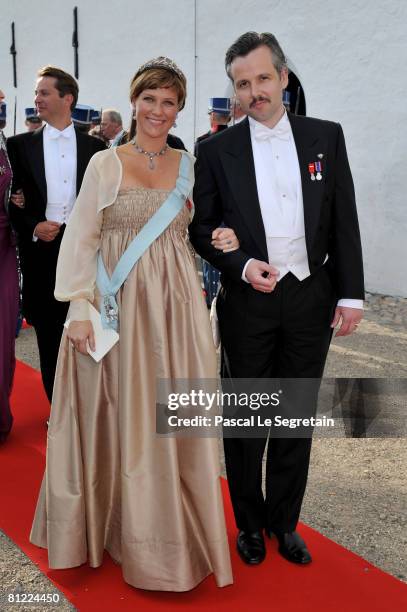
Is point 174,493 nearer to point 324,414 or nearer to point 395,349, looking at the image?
point 324,414

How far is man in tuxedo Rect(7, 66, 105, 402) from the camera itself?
3.79 meters

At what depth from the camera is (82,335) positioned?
237cm

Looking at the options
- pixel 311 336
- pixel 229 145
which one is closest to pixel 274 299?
pixel 311 336

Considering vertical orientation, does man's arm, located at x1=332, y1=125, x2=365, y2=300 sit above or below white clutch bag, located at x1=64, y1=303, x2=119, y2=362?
above

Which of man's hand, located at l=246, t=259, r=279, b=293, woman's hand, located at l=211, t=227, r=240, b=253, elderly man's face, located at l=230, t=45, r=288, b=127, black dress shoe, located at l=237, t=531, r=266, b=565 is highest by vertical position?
elderly man's face, located at l=230, t=45, r=288, b=127

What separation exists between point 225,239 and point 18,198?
1.84 m

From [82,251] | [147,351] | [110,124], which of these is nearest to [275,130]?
[82,251]

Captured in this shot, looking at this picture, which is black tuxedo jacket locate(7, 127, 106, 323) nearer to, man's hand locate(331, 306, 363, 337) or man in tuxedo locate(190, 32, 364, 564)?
man in tuxedo locate(190, 32, 364, 564)

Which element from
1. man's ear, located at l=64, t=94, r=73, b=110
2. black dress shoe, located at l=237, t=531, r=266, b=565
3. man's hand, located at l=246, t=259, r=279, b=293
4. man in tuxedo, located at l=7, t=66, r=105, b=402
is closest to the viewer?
man's hand, located at l=246, t=259, r=279, b=293

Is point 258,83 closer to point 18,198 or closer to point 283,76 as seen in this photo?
point 283,76

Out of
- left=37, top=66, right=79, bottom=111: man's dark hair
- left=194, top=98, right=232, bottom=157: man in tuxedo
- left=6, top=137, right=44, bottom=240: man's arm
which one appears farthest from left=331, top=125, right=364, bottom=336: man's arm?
left=194, top=98, right=232, bottom=157: man in tuxedo

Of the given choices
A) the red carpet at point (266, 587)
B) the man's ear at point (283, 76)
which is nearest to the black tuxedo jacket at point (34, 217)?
the red carpet at point (266, 587)

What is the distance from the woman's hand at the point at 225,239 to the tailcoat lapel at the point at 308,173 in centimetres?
27

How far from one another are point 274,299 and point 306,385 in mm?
397
